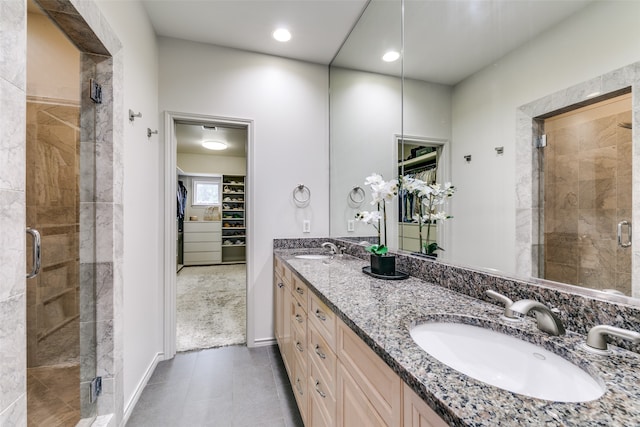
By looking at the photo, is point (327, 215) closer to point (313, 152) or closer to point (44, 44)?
point (313, 152)

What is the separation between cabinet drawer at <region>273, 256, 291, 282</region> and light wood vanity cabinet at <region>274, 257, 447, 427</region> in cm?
9

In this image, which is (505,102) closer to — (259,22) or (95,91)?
(259,22)

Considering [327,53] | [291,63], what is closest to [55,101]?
[291,63]

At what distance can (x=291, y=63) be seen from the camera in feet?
8.62

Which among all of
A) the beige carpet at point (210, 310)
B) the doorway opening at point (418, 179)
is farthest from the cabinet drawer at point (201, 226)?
the doorway opening at point (418, 179)

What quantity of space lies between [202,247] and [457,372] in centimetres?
625

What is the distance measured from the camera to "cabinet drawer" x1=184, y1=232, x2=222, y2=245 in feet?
19.7

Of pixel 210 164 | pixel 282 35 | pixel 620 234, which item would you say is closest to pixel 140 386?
pixel 620 234

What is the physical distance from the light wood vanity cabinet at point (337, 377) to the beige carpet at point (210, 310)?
1.10 metres

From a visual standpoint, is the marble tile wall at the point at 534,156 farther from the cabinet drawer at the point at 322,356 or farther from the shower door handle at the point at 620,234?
the cabinet drawer at the point at 322,356

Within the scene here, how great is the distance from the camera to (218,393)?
1.83 metres

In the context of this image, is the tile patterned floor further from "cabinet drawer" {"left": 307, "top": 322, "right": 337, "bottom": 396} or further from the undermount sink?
the undermount sink

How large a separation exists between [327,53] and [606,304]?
261 centimetres

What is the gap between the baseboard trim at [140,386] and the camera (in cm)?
160
